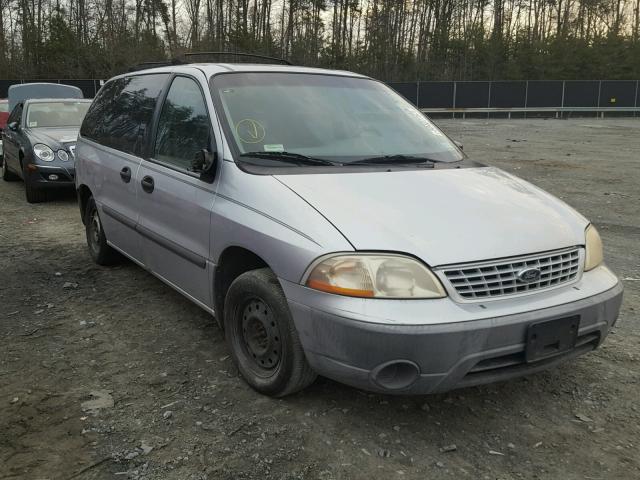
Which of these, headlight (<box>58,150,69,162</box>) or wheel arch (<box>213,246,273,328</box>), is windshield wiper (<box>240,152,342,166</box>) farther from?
headlight (<box>58,150,69,162</box>)

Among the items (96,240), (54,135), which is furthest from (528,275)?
(54,135)

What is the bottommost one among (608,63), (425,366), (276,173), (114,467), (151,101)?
(114,467)

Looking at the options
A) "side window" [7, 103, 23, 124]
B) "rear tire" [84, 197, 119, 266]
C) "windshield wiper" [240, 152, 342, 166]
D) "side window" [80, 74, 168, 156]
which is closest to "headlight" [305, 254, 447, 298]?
A: "windshield wiper" [240, 152, 342, 166]

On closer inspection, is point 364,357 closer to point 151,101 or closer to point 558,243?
point 558,243

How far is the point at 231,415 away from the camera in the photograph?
9.95 ft

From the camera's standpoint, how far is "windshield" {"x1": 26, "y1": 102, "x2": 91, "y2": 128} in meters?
9.87

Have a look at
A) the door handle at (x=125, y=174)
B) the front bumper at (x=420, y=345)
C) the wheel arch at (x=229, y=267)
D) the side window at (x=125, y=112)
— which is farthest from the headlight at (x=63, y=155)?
the front bumper at (x=420, y=345)

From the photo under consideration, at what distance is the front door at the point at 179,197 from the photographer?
352 cm

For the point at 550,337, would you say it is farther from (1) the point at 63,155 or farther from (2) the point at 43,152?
(2) the point at 43,152

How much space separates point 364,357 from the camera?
2.57 metres

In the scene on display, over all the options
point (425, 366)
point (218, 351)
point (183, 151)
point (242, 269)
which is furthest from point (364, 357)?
point (183, 151)

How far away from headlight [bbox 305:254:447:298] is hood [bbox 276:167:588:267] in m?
0.05

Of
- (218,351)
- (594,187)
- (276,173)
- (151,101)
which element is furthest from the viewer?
(594,187)

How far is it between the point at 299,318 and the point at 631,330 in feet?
8.46
